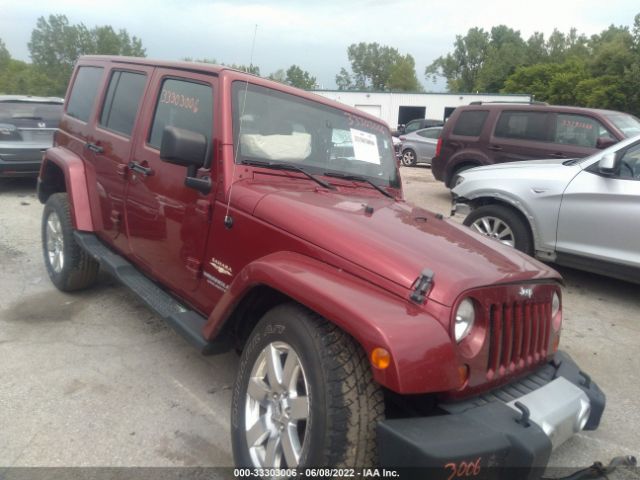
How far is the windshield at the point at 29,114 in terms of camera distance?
8.88m

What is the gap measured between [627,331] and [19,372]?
4774mm

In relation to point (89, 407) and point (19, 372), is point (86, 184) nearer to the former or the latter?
point (19, 372)

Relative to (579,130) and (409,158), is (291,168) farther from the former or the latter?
(409,158)

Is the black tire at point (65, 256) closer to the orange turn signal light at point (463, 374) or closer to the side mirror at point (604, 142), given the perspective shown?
the orange turn signal light at point (463, 374)

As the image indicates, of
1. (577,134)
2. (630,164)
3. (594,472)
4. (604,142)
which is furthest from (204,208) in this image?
(577,134)

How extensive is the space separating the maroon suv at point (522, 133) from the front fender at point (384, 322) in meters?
6.94

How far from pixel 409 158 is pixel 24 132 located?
1177 centimetres

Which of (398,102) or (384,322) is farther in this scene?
(398,102)

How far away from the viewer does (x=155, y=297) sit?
11.2ft

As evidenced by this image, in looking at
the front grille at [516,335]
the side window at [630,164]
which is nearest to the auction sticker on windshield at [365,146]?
the front grille at [516,335]

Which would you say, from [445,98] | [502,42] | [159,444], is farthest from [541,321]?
[502,42]

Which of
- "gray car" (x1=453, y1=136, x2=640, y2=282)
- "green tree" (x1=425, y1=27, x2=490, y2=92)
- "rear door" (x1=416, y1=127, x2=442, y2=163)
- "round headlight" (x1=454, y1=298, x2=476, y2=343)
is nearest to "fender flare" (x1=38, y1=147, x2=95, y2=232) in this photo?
"round headlight" (x1=454, y1=298, x2=476, y2=343)

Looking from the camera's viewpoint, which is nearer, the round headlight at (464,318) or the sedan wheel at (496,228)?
the round headlight at (464,318)

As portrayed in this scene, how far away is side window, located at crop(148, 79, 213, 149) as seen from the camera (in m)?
3.24
